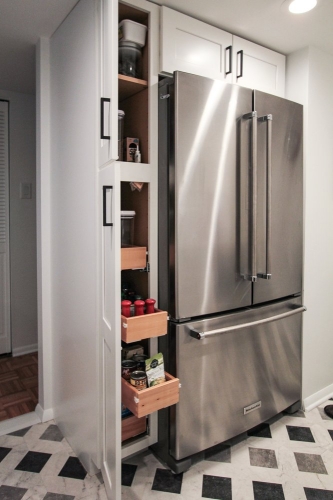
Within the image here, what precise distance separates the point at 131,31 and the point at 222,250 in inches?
43.5

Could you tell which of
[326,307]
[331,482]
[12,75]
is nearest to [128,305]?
[331,482]

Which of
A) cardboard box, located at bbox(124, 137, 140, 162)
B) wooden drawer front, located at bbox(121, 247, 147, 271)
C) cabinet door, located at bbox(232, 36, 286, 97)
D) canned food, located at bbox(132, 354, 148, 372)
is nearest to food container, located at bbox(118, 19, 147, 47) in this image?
cardboard box, located at bbox(124, 137, 140, 162)

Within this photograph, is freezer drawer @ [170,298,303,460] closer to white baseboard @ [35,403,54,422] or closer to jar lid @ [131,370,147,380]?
jar lid @ [131,370,147,380]

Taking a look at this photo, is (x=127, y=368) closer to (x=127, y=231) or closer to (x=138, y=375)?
(x=138, y=375)

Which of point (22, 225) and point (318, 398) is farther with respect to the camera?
point (22, 225)

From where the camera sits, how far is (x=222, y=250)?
1840mm

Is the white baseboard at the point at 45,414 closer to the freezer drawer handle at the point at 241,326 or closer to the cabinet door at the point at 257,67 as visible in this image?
the freezer drawer handle at the point at 241,326

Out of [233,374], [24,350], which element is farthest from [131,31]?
[24,350]

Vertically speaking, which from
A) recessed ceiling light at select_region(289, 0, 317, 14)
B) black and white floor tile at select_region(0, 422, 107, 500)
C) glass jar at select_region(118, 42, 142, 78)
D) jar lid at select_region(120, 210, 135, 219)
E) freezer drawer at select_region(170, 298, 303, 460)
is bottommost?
black and white floor tile at select_region(0, 422, 107, 500)

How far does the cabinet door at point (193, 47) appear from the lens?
175 centimetres

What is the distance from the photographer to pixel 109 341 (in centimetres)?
148

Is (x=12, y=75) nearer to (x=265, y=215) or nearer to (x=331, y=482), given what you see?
(x=265, y=215)

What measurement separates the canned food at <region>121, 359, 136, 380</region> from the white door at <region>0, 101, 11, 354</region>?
6.07 ft

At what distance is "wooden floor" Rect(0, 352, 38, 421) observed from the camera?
241 centimetres
